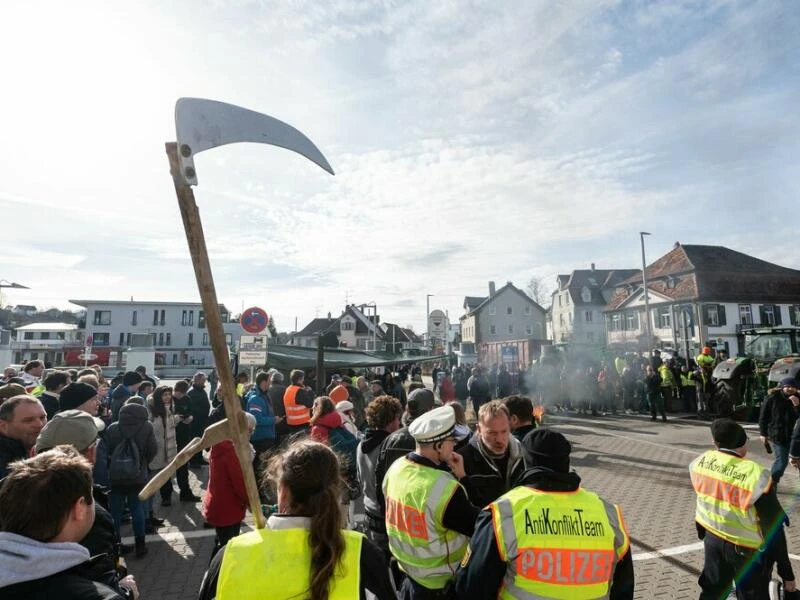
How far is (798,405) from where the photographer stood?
7.24 meters

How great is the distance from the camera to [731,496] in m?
3.47

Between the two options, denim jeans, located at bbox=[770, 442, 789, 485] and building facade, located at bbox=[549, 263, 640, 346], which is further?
building facade, located at bbox=[549, 263, 640, 346]

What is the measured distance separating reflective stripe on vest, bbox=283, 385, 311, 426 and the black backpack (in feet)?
9.99

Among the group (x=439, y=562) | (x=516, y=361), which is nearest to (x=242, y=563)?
(x=439, y=562)

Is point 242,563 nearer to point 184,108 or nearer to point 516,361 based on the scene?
point 184,108

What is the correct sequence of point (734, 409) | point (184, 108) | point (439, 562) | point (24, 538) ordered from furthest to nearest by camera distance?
1. point (734, 409)
2. point (439, 562)
3. point (24, 538)
4. point (184, 108)

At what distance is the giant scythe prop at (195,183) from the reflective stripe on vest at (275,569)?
117mm

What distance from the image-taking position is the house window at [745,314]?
4003 centimetres

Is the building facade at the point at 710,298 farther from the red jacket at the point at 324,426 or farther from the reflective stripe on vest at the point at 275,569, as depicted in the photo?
the reflective stripe on vest at the point at 275,569

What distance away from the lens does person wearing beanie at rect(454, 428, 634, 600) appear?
2156 millimetres

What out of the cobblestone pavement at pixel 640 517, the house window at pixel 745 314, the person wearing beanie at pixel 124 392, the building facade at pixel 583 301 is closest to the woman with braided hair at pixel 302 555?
the cobblestone pavement at pixel 640 517

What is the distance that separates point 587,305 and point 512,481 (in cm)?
6081

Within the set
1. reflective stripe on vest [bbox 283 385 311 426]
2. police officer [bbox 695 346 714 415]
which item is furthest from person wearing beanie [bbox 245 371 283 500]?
police officer [bbox 695 346 714 415]

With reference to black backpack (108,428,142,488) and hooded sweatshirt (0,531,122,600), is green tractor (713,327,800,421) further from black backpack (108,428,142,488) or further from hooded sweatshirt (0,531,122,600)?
hooded sweatshirt (0,531,122,600)
